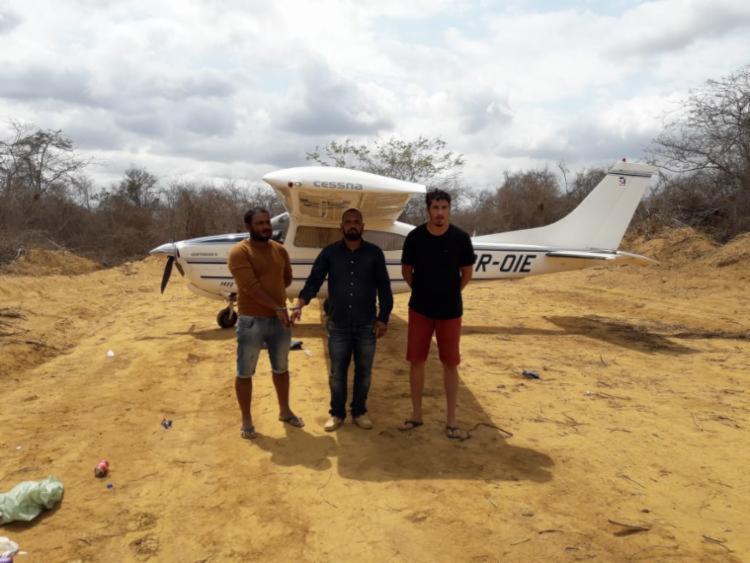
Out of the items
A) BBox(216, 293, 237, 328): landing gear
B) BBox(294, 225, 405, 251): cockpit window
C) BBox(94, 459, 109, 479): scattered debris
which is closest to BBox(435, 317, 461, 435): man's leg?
BBox(94, 459, 109, 479): scattered debris

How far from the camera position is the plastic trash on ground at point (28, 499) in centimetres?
263

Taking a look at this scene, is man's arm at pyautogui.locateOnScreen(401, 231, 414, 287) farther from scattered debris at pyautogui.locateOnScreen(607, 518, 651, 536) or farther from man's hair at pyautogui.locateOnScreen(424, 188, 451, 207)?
scattered debris at pyautogui.locateOnScreen(607, 518, 651, 536)

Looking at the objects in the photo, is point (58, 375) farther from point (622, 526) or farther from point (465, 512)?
point (622, 526)

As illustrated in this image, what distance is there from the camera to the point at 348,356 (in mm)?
3873

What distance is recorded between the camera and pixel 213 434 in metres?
3.86

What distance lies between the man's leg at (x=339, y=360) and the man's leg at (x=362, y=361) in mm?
72

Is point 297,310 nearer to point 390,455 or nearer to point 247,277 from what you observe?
point 247,277

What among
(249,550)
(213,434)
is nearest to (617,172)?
(213,434)

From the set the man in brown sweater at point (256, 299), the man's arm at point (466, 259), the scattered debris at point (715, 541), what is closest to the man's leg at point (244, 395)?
the man in brown sweater at point (256, 299)

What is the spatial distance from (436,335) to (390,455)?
3.18 ft

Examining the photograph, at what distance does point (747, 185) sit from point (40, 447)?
2056cm

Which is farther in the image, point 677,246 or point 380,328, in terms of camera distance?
point 677,246

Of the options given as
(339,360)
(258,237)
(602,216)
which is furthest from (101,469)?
(602,216)

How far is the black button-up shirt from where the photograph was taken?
3.73 metres
